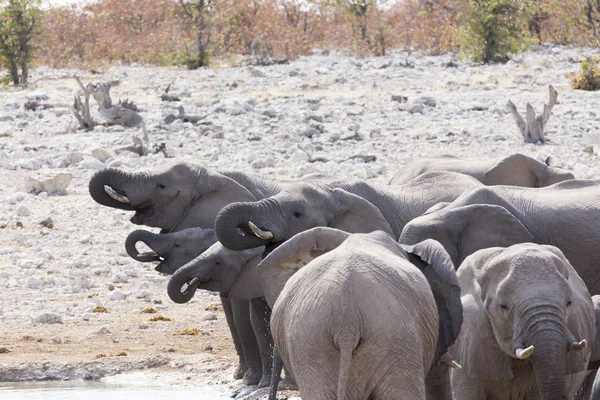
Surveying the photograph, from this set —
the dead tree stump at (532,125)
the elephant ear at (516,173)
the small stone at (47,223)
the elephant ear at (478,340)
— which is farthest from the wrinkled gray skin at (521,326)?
the dead tree stump at (532,125)

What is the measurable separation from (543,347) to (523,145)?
932 cm

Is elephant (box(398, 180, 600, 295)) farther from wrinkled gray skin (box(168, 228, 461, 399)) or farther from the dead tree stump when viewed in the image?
the dead tree stump

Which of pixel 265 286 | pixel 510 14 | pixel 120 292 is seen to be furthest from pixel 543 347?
pixel 510 14

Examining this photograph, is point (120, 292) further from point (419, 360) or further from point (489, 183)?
point (419, 360)

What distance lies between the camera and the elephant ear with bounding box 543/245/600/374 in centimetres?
521

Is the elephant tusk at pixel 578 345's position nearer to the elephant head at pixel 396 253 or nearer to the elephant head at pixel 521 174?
the elephant head at pixel 396 253

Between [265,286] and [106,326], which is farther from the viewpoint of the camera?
[106,326]

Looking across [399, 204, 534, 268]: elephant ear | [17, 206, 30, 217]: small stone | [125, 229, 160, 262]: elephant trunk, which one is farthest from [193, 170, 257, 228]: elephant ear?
[17, 206, 30, 217]: small stone

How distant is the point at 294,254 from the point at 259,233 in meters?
1.40

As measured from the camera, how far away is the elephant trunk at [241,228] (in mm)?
6734

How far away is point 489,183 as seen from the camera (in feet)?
31.9

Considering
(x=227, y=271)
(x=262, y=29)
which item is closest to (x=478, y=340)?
(x=227, y=271)

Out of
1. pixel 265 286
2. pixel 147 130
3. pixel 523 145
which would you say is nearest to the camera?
pixel 265 286

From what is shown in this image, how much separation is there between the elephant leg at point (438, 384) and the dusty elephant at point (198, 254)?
7.17 feet
